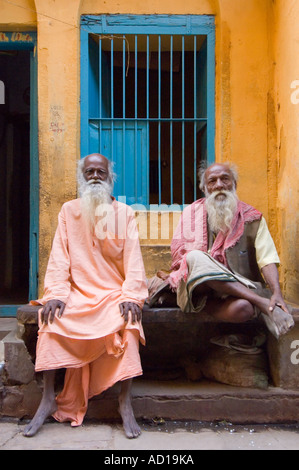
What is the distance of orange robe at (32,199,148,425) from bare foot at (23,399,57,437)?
0.38 ft

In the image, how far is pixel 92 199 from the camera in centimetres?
345

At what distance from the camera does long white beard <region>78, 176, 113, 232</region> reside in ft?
11.2

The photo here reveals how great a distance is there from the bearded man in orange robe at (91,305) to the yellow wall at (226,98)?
3.25 feet

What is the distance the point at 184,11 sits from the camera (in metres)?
4.54

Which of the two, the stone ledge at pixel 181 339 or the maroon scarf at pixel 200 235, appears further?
the maroon scarf at pixel 200 235

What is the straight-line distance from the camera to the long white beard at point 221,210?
134 inches

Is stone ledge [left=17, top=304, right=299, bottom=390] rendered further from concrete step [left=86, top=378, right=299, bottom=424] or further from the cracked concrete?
the cracked concrete

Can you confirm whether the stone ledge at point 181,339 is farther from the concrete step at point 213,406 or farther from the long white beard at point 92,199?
the long white beard at point 92,199

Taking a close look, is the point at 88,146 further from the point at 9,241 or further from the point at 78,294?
the point at 9,241

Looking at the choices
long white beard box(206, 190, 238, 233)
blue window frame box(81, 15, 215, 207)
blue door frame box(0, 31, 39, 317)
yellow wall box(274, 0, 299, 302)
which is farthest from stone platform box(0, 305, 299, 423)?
blue window frame box(81, 15, 215, 207)

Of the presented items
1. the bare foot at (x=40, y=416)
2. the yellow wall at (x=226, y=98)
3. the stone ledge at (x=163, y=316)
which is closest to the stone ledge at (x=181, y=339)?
the stone ledge at (x=163, y=316)

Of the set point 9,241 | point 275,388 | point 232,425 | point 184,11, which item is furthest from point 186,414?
point 9,241

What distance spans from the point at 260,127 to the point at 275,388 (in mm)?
2540

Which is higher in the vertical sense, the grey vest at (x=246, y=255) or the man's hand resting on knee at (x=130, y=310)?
the grey vest at (x=246, y=255)
